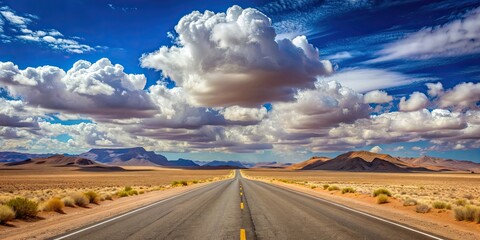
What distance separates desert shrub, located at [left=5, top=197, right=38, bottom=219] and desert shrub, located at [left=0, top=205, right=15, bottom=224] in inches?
23.2

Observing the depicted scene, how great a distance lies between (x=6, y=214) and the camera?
12.6 meters

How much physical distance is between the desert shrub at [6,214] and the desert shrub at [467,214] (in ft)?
55.3

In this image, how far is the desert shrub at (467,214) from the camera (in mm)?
13328

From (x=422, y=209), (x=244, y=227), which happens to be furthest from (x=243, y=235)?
(x=422, y=209)

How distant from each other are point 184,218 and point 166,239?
4002 millimetres

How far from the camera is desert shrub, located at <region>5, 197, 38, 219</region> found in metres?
13.9

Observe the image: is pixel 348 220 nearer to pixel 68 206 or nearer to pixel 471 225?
pixel 471 225

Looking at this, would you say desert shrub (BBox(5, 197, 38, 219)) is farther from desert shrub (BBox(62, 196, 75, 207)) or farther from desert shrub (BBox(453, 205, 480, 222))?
desert shrub (BBox(453, 205, 480, 222))

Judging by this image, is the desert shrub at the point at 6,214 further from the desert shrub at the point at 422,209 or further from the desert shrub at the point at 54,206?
the desert shrub at the point at 422,209

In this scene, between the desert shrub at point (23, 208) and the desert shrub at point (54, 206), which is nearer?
the desert shrub at point (23, 208)

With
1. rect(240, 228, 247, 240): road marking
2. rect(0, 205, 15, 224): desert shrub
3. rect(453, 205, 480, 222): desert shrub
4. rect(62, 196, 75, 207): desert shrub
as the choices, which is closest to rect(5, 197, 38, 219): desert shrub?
rect(0, 205, 15, 224): desert shrub

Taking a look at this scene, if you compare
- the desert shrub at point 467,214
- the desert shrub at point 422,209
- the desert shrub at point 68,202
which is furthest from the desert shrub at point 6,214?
the desert shrub at point 422,209

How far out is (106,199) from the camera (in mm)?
23984

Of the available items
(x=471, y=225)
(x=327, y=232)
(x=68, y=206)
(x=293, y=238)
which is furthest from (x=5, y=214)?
(x=471, y=225)
